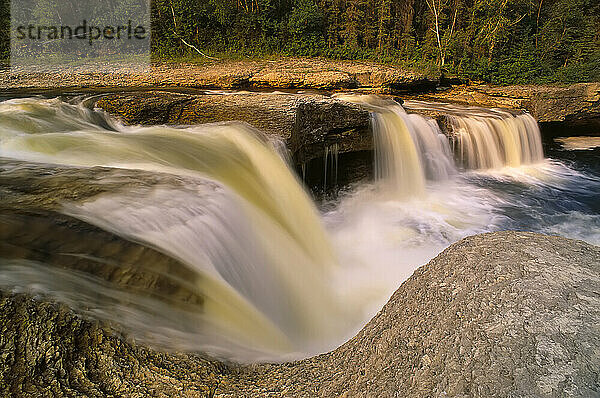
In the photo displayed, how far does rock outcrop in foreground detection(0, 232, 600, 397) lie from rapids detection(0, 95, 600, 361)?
0.55ft

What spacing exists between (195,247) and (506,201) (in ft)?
18.1

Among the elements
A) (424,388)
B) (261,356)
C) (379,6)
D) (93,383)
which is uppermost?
(379,6)

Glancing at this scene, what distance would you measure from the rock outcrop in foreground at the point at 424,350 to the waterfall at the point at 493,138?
5.71 m

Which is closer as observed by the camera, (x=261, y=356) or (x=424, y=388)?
(x=424, y=388)

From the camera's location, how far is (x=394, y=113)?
20.6ft

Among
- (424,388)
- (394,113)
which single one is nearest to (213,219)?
(424,388)

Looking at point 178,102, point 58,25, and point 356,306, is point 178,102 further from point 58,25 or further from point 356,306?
point 58,25

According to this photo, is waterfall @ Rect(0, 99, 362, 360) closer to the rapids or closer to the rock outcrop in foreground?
the rapids

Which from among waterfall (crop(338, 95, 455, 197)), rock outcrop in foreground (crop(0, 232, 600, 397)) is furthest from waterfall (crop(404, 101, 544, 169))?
rock outcrop in foreground (crop(0, 232, 600, 397))

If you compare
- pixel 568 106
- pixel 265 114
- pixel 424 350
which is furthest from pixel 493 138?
pixel 424 350

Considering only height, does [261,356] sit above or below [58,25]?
below

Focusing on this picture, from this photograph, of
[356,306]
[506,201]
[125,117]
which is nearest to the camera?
[356,306]

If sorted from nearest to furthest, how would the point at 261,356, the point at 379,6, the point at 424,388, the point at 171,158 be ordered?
the point at 424,388, the point at 261,356, the point at 171,158, the point at 379,6

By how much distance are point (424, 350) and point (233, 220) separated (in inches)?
72.7
